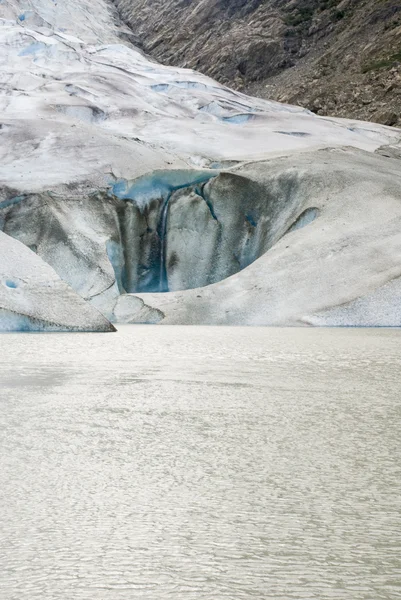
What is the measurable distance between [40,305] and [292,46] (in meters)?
40.3

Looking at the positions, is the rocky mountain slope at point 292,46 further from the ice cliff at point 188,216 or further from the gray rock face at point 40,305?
the gray rock face at point 40,305

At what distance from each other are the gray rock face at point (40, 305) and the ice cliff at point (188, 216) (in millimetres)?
22

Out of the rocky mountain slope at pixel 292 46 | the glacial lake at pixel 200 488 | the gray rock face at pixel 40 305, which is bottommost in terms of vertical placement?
the gray rock face at pixel 40 305

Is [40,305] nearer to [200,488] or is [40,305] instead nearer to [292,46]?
[200,488]

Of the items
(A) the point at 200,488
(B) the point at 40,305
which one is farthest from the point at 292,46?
(A) the point at 200,488

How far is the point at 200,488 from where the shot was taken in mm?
2668

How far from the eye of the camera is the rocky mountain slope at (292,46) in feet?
136

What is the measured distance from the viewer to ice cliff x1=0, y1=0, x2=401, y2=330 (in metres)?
12.9

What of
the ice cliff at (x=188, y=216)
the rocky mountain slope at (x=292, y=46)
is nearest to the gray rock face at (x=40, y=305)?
the ice cliff at (x=188, y=216)

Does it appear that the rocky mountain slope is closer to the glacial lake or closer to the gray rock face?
the gray rock face

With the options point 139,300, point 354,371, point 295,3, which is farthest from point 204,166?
point 295,3

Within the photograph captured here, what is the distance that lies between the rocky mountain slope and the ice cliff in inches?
706

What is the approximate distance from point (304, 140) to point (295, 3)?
3254cm

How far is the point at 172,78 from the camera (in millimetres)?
31078
